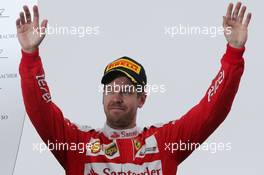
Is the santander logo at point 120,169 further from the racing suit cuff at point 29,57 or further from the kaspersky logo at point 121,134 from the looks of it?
the racing suit cuff at point 29,57

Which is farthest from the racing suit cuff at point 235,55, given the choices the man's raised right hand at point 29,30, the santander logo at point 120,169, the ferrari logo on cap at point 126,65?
the man's raised right hand at point 29,30

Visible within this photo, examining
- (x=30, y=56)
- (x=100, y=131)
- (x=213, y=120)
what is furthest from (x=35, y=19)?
(x=213, y=120)

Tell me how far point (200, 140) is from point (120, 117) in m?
0.31

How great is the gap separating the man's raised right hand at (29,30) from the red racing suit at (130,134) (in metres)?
0.04

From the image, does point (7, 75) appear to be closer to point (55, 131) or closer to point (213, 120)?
point (55, 131)

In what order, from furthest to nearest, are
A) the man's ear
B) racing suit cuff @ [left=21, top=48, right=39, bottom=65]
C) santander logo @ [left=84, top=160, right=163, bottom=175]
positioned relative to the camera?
the man's ear, santander logo @ [left=84, top=160, right=163, bottom=175], racing suit cuff @ [left=21, top=48, right=39, bottom=65]

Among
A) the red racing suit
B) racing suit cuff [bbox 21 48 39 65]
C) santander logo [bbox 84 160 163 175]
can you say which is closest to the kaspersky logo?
the red racing suit

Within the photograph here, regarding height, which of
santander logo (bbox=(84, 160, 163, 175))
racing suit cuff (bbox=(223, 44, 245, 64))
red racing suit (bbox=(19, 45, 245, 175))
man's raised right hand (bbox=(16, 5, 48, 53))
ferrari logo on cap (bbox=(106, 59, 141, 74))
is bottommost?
santander logo (bbox=(84, 160, 163, 175))

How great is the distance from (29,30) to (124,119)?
46cm

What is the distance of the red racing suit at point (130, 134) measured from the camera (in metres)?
1.54

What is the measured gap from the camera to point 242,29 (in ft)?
5.22

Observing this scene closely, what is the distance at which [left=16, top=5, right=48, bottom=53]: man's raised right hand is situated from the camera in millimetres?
1493

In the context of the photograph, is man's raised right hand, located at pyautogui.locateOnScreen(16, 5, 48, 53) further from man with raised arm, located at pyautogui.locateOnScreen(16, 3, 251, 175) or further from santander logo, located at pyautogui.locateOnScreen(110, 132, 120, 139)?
santander logo, located at pyautogui.locateOnScreen(110, 132, 120, 139)

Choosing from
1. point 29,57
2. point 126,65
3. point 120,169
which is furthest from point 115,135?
point 29,57
